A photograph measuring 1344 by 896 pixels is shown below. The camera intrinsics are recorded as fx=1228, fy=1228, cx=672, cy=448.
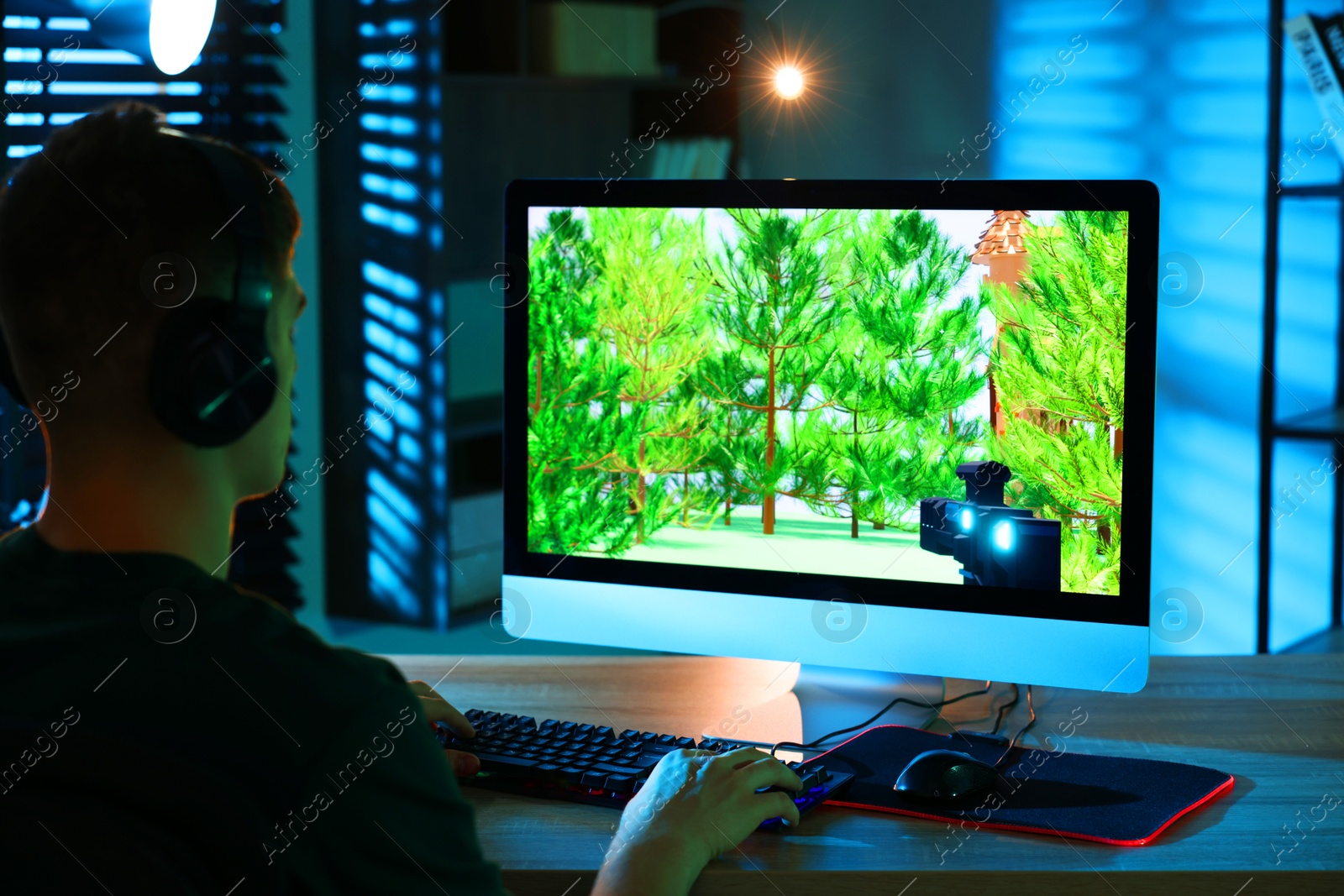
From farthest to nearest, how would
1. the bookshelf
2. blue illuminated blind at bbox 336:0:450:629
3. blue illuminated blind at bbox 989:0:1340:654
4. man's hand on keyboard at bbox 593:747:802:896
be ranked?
1. blue illuminated blind at bbox 336:0:450:629
2. blue illuminated blind at bbox 989:0:1340:654
3. the bookshelf
4. man's hand on keyboard at bbox 593:747:802:896

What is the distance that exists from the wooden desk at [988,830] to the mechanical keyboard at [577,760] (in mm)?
15

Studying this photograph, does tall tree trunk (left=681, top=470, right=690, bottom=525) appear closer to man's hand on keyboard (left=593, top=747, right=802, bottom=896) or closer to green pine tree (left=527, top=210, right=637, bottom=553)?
green pine tree (left=527, top=210, right=637, bottom=553)

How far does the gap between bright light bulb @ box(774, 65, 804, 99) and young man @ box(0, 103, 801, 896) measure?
97.0 inches

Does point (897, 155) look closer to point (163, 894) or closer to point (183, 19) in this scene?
point (183, 19)

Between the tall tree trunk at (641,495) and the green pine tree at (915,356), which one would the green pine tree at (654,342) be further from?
the green pine tree at (915,356)

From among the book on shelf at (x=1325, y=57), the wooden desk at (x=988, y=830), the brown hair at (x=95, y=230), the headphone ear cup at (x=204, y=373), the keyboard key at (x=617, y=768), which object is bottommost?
the wooden desk at (x=988, y=830)

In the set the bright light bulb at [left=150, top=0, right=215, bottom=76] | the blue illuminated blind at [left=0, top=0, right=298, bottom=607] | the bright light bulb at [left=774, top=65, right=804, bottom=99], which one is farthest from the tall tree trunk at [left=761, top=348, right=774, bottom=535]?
the bright light bulb at [left=774, top=65, right=804, bottom=99]

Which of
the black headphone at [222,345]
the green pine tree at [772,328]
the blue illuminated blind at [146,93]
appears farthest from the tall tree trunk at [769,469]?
the blue illuminated blind at [146,93]

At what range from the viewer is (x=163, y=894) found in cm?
58

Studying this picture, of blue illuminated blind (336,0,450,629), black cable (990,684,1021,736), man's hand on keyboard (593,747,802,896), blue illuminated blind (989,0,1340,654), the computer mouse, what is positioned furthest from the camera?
blue illuminated blind (336,0,450,629)

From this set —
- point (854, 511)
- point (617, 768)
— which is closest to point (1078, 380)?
point (854, 511)

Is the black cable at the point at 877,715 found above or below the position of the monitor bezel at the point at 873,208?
below

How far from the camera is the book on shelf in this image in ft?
7.25

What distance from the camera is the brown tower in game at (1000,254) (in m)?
1.18
